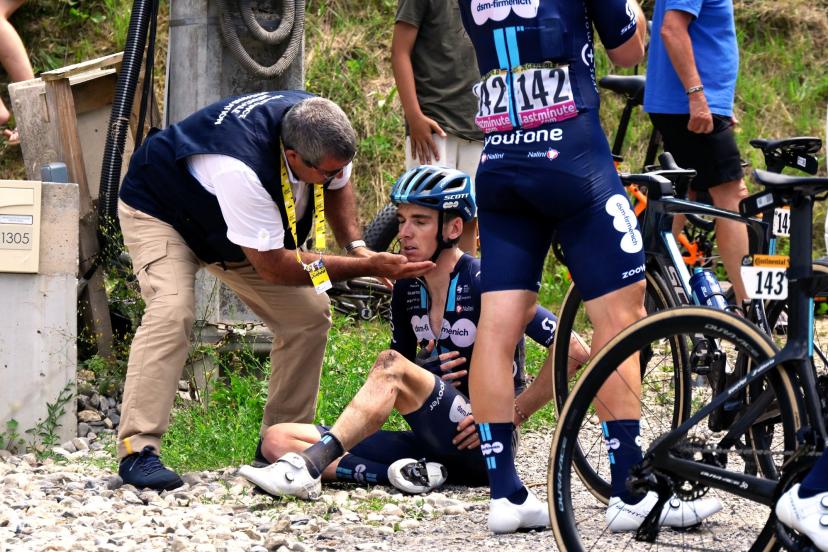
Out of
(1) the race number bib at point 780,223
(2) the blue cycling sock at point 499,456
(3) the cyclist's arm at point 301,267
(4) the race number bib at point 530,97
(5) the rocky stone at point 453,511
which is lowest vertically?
(5) the rocky stone at point 453,511

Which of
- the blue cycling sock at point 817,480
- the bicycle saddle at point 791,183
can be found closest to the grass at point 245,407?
the bicycle saddle at point 791,183

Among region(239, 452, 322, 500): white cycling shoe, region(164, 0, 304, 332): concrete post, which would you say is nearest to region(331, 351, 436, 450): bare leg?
region(239, 452, 322, 500): white cycling shoe

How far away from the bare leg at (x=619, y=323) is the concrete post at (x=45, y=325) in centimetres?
295

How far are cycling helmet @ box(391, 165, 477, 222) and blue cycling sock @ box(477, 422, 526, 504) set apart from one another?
116cm

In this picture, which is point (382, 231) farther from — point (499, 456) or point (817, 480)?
point (817, 480)

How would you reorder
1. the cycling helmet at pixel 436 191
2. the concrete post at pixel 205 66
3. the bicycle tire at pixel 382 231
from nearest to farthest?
1. the cycling helmet at pixel 436 191
2. the concrete post at pixel 205 66
3. the bicycle tire at pixel 382 231

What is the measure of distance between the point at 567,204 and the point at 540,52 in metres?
0.51

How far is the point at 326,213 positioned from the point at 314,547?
6.65 ft

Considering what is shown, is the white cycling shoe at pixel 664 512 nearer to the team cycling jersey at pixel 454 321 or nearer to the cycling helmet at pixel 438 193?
the team cycling jersey at pixel 454 321

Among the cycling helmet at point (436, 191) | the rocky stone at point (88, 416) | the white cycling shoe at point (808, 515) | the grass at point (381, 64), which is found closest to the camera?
the white cycling shoe at point (808, 515)

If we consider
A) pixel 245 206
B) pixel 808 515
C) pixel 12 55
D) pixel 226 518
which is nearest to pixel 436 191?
pixel 245 206

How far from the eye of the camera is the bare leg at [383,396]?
5039 millimetres

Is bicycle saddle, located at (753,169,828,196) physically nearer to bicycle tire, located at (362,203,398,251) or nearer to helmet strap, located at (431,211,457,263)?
helmet strap, located at (431,211,457,263)

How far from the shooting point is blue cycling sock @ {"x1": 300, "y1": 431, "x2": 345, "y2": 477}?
4.98 m
